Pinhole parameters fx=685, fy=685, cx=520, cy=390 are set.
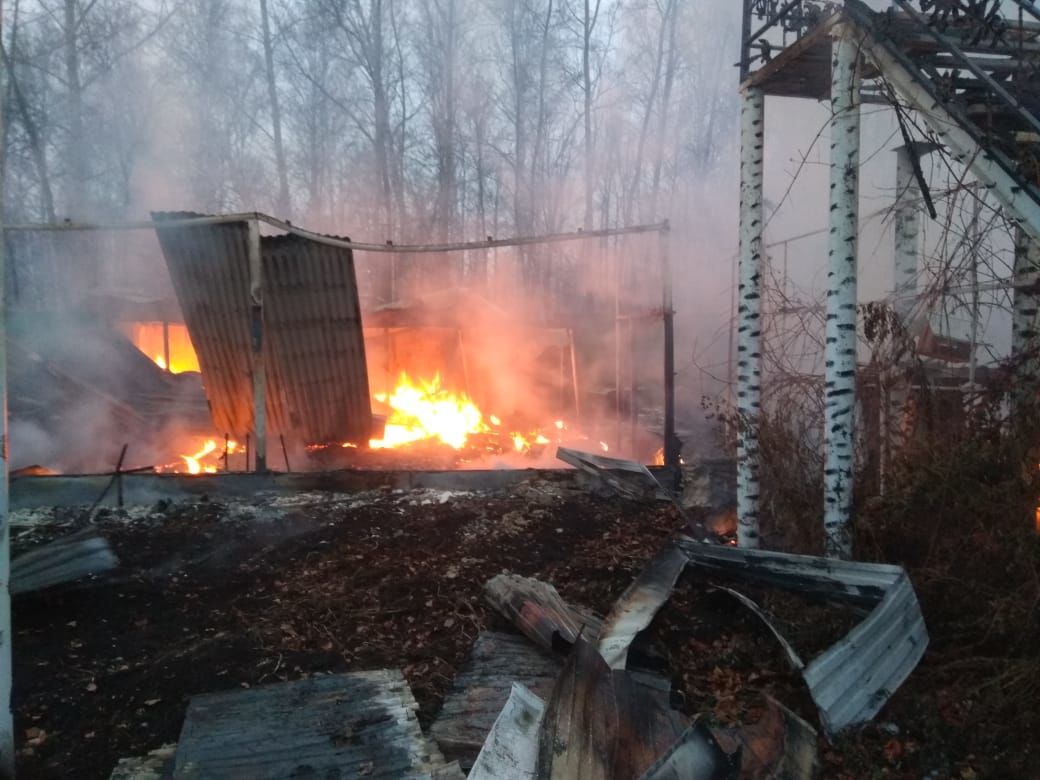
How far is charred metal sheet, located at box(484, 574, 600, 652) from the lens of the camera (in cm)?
433

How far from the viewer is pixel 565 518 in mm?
7180

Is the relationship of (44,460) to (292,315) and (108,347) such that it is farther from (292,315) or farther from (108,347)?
(292,315)

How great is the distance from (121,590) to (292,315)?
4652 mm

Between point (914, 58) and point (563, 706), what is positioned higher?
point (914, 58)

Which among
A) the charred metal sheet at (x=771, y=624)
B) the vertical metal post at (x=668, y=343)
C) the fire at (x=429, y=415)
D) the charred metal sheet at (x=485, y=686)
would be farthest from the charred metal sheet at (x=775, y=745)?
the fire at (x=429, y=415)

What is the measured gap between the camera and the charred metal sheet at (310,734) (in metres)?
3.19

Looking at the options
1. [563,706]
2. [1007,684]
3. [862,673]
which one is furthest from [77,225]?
[1007,684]

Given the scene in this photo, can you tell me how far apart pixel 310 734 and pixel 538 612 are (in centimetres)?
162

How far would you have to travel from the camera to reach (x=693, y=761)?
2.78 m

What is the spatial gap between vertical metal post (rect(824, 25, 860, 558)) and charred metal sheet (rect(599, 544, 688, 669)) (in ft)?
4.30

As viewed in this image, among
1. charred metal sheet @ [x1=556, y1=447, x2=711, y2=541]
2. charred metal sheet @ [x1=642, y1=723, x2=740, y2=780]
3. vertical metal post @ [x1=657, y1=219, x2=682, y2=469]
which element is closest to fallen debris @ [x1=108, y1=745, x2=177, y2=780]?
charred metal sheet @ [x1=642, y1=723, x2=740, y2=780]

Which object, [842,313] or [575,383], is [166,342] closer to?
[575,383]

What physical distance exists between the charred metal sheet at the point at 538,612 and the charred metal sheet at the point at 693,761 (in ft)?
4.43

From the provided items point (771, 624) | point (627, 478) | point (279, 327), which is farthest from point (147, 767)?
point (279, 327)
